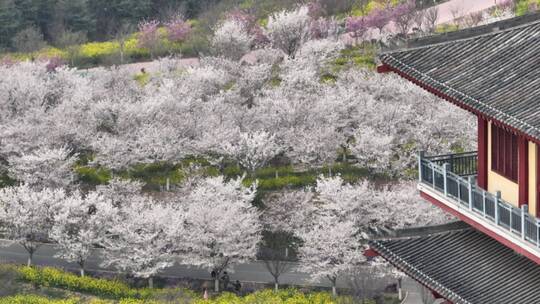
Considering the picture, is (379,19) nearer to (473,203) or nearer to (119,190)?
(119,190)

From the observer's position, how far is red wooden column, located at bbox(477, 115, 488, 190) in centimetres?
2169

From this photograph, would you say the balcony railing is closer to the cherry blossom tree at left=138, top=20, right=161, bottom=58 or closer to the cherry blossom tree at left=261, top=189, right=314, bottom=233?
A: the cherry blossom tree at left=261, top=189, right=314, bottom=233

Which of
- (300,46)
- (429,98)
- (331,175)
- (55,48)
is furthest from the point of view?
(55,48)

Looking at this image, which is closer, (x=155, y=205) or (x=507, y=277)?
(x=507, y=277)

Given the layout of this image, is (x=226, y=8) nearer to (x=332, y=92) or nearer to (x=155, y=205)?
(x=332, y=92)

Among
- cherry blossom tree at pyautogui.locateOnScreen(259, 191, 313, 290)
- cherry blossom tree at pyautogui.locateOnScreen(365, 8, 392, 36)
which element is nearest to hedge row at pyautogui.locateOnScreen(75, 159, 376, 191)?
cherry blossom tree at pyautogui.locateOnScreen(259, 191, 313, 290)

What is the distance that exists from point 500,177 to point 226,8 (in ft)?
253

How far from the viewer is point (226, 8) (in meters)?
96.9

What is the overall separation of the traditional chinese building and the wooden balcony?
19mm

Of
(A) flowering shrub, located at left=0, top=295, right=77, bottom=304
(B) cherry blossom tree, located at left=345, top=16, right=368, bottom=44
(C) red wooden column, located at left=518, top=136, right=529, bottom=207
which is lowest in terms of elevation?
(A) flowering shrub, located at left=0, top=295, right=77, bottom=304

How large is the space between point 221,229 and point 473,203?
34.9 meters

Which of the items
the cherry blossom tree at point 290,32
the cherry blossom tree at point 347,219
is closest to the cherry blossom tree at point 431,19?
the cherry blossom tree at point 290,32

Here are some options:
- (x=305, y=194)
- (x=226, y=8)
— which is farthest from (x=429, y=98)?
(x=226, y=8)

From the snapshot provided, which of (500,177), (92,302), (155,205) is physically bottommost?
(92,302)
